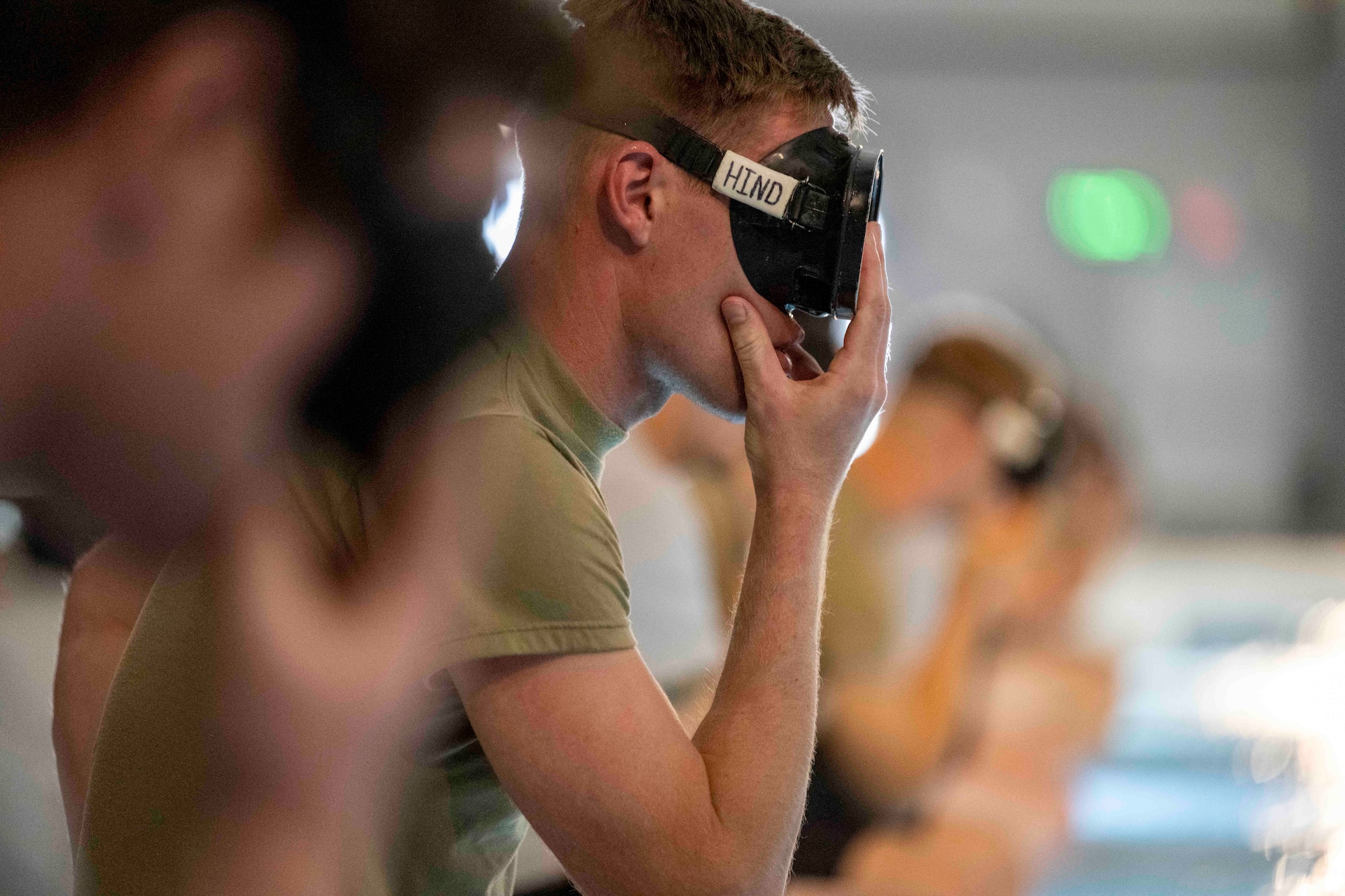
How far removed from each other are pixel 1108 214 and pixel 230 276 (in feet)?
25.5

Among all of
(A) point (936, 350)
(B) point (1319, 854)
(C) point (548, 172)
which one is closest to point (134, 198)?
(C) point (548, 172)

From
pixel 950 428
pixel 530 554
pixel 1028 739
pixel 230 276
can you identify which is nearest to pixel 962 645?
pixel 950 428

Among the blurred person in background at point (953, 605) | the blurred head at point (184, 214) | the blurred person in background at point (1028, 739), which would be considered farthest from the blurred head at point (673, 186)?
the blurred person in background at point (1028, 739)

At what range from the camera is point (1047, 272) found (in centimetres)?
741

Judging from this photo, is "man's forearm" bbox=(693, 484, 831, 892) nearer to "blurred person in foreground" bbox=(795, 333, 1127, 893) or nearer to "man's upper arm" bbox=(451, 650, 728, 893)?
"man's upper arm" bbox=(451, 650, 728, 893)

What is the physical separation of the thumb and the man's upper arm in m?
0.21

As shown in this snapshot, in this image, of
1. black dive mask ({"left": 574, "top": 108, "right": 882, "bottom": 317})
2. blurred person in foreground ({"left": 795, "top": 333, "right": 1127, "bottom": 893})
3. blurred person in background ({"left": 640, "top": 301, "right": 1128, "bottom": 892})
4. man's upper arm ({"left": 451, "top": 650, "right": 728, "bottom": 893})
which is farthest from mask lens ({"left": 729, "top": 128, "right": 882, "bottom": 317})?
blurred person in foreground ({"left": 795, "top": 333, "right": 1127, "bottom": 893})

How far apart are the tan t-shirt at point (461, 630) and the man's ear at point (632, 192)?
9cm

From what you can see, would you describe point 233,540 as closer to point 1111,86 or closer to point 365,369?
point 365,369

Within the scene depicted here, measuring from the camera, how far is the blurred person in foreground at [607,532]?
1.76 ft

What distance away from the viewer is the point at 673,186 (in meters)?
0.71

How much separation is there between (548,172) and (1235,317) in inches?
302

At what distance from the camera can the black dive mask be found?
709mm

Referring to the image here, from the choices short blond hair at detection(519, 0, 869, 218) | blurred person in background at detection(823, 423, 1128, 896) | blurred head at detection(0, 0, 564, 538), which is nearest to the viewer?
blurred head at detection(0, 0, 564, 538)
